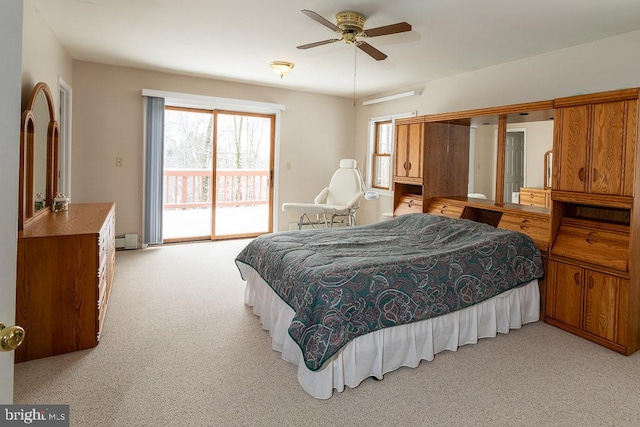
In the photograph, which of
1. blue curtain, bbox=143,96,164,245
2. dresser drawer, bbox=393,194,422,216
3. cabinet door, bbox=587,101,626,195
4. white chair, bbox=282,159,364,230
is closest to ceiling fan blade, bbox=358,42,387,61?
cabinet door, bbox=587,101,626,195

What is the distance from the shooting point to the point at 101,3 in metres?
3.01

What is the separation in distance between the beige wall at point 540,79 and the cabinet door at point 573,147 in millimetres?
820

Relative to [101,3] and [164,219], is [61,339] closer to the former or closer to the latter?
[101,3]

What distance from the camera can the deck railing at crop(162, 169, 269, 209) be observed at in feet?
19.5

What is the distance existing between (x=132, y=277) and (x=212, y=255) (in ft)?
3.94

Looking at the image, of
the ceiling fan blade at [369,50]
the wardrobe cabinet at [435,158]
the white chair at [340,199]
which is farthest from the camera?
the white chair at [340,199]

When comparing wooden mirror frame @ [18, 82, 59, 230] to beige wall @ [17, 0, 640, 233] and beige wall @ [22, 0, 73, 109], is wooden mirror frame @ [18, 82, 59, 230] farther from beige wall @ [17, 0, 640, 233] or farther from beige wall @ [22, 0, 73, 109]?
beige wall @ [17, 0, 640, 233]

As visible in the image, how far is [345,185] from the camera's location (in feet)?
19.3

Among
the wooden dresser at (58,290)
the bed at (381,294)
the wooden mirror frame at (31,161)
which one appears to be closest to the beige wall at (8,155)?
the bed at (381,294)

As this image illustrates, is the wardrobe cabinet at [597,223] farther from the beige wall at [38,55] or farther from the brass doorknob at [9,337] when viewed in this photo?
the beige wall at [38,55]

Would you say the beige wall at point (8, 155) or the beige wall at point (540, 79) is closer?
the beige wall at point (8, 155)

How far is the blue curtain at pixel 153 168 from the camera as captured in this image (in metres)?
5.22

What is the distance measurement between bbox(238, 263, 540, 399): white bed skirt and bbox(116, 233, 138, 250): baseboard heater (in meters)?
2.76

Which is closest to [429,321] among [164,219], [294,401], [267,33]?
[294,401]
